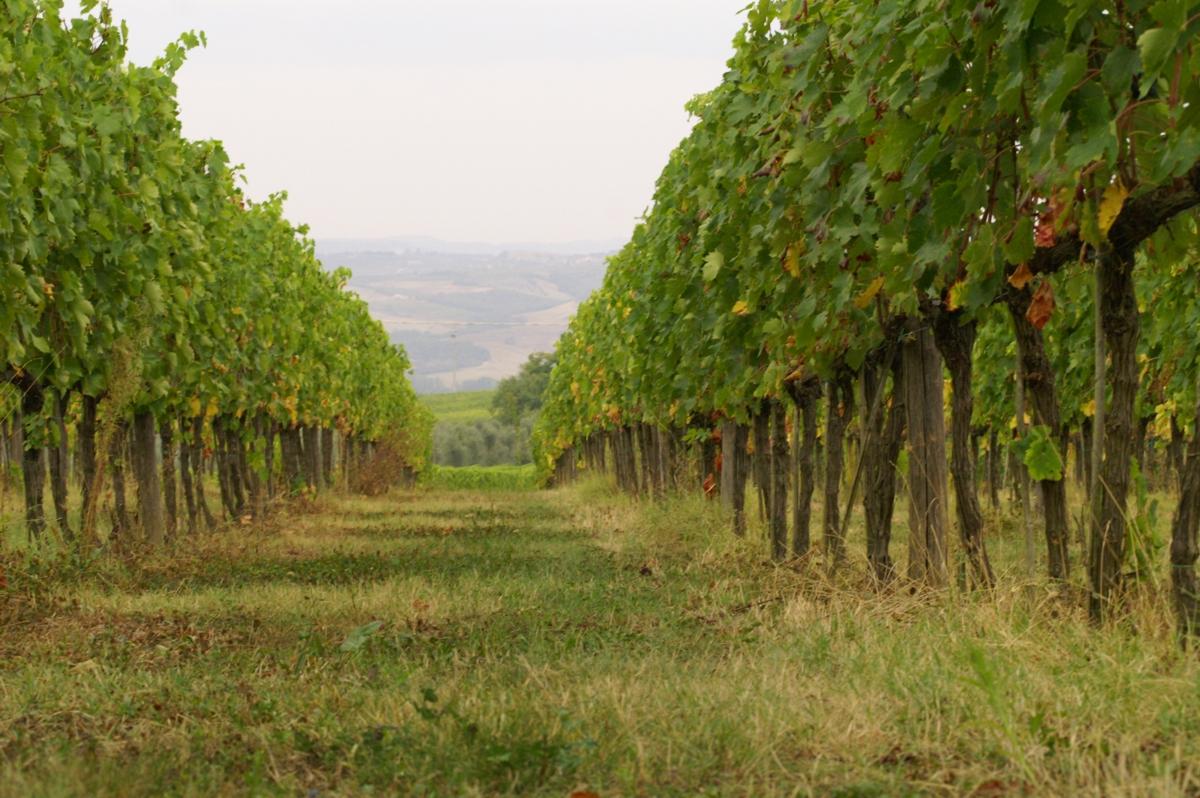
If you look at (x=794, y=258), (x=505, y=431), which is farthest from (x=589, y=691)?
(x=505, y=431)

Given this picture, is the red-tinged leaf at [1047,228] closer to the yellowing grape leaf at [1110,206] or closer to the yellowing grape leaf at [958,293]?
the yellowing grape leaf at [1110,206]

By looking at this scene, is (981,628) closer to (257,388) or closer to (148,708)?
(148,708)

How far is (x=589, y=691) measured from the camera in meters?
5.51

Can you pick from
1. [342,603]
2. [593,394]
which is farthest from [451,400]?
[342,603]

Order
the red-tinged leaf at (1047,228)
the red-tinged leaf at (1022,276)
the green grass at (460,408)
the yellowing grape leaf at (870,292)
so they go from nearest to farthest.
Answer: the red-tinged leaf at (1047,228), the red-tinged leaf at (1022,276), the yellowing grape leaf at (870,292), the green grass at (460,408)

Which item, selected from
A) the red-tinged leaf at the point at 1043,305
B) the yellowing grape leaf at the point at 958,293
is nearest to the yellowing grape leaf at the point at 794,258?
the yellowing grape leaf at the point at 958,293

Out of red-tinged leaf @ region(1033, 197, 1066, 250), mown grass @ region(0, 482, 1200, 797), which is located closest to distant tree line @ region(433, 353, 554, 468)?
mown grass @ region(0, 482, 1200, 797)

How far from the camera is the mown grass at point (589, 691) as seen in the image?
4.29 m

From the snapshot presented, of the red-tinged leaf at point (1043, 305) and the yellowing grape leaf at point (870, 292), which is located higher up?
the yellowing grape leaf at point (870, 292)

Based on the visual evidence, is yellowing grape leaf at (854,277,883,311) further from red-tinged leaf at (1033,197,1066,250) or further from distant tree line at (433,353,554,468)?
distant tree line at (433,353,554,468)

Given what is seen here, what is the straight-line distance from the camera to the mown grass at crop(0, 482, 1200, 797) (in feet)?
14.1

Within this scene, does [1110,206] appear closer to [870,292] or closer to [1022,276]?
[1022,276]

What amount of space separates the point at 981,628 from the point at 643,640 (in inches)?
77.6

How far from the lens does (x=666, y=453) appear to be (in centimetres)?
2173
